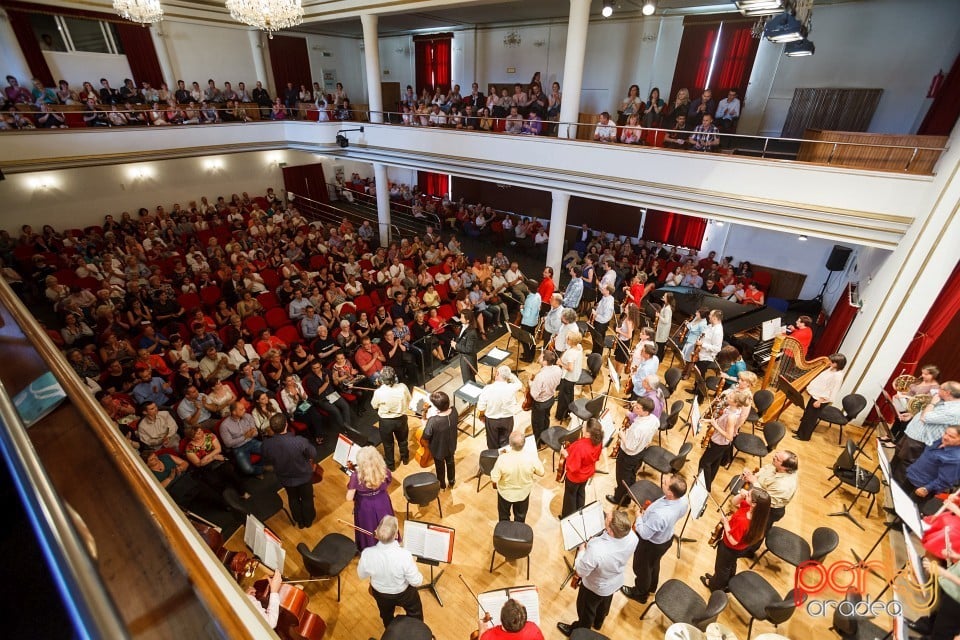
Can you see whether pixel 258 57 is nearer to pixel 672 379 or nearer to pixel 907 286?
pixel 672 379

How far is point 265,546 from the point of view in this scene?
3445 mm

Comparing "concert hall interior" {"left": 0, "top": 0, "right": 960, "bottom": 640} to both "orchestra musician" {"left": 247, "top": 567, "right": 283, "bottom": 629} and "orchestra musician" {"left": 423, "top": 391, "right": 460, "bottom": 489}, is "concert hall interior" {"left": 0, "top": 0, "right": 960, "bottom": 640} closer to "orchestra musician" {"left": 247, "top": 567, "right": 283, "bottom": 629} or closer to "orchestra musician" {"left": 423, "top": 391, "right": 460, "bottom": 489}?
"orchestra musician" {"left": 423, "top": 391, "right": 460, "bottom": 489}

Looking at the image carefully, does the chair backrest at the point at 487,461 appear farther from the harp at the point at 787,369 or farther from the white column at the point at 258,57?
the white column at the point at 258,57

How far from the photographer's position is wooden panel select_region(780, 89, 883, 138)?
937 cm

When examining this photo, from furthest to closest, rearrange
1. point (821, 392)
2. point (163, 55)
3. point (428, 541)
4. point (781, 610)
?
point (163, 55) → point (821, 392) → point (428, 541) → point (781, 610)

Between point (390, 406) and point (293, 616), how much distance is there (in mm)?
2140

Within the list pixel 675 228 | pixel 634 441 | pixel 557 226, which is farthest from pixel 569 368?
pixel 675 228

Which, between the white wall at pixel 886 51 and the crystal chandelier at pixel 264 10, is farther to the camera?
the white wall at pixel 886 51

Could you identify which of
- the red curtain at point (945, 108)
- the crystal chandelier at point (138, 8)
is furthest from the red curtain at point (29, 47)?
the red curtain at point (945, 108)

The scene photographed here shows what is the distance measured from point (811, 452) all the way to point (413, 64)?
58.1 feet

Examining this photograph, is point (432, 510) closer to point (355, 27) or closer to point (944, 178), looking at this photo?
point (944, 178)

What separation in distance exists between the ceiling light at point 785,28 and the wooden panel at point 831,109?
16.4ft

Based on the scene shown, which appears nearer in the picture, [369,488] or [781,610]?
[781,610]

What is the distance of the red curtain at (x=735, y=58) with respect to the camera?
10.4 m
